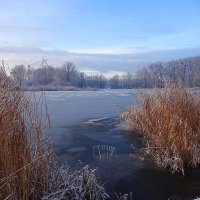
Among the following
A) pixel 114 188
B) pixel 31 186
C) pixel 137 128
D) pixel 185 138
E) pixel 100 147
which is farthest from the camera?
pixel 137 128

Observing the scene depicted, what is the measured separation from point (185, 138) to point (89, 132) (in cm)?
457

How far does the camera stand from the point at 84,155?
25.3ft

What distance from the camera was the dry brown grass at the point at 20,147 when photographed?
340cm

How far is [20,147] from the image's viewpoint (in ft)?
12.0

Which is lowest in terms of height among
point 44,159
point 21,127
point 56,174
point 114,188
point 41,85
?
point 114,188

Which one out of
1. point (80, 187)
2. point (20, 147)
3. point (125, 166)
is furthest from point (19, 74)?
point (125, 166)

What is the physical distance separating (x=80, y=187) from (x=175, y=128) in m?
2.69

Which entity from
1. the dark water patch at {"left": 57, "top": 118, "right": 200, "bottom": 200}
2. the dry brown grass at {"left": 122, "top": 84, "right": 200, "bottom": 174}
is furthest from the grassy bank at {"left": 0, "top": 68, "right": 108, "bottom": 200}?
the dry brown grass at {"left": 122, "top": 84, "right": 200, "bottom": 174}

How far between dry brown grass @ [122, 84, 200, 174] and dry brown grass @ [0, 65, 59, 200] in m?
3.05

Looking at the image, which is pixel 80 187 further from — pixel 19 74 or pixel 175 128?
pixel 175 128

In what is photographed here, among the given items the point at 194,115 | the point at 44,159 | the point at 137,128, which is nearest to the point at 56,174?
the point at 44,159

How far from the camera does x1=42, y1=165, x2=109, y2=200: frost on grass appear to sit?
4.70m

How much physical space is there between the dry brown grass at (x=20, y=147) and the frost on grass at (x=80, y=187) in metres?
0.39

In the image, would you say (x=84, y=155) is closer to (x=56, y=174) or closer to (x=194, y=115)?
(x=194, y=115)
